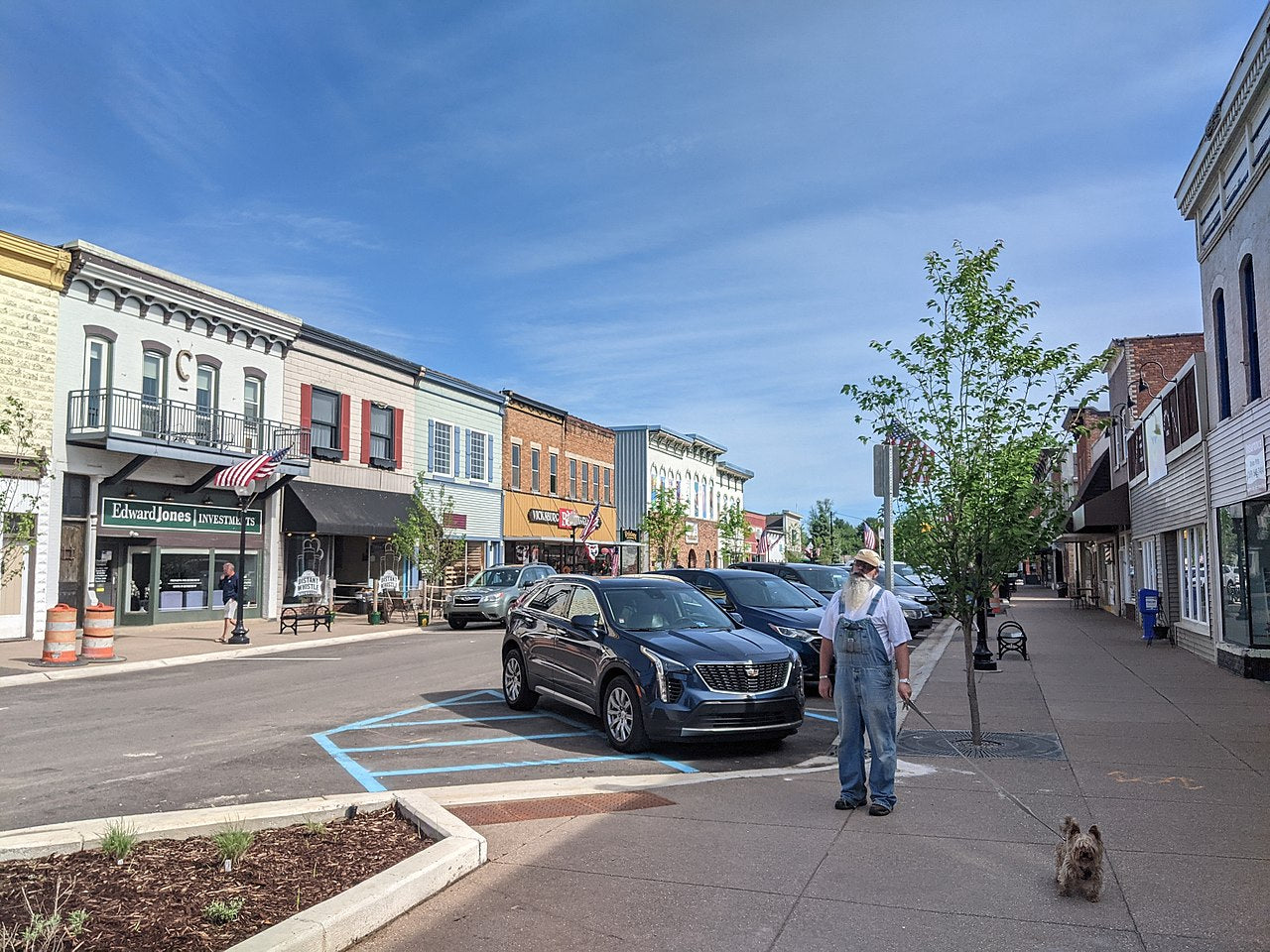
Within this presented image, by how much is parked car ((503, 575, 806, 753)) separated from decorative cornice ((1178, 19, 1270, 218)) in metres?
9.84

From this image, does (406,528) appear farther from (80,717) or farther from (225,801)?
(225,801)

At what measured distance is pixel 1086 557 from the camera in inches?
1842

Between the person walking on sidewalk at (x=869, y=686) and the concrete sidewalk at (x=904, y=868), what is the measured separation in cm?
21

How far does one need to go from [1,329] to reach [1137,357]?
30611mm

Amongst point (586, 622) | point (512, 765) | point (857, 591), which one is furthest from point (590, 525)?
point (857, 591)

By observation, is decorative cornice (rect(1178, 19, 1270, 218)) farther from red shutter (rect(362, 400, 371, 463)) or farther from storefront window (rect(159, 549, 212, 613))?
storefront window (rect(159, 549, 212, 613))

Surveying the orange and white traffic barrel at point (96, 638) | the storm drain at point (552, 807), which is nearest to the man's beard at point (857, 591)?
the storm drain at point (552, 807)

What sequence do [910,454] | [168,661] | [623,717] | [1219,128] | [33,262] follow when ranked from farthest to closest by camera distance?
[33,262]
[168,661]
[1219,128]
[910,454]
[623,717]

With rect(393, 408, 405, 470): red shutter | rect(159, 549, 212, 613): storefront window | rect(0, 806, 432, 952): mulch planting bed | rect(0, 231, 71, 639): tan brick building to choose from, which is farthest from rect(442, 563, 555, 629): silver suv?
rect(0, 806, 432, 952): mulch planting bed

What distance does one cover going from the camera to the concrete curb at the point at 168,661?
15.0 m

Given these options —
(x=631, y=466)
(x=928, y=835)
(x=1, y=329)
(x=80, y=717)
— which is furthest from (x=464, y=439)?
(x=928, y=835)

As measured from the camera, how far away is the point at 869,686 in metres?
6.95

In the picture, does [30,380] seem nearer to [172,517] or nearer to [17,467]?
[17,467]

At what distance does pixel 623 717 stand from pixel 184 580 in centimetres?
1892
